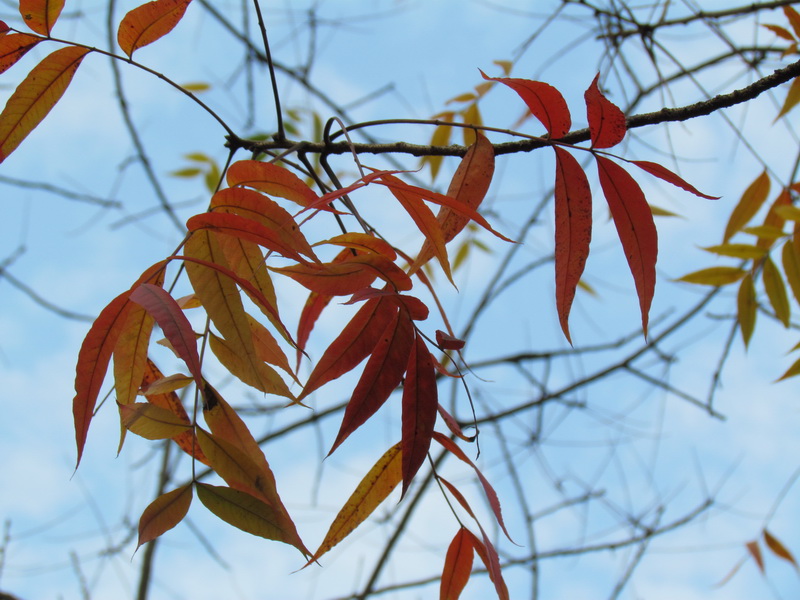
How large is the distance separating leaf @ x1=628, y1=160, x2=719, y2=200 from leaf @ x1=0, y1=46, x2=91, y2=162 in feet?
1.40

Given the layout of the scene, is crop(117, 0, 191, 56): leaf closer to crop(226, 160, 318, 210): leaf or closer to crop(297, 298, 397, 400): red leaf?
crop(226, 160, 318, 210): leaf

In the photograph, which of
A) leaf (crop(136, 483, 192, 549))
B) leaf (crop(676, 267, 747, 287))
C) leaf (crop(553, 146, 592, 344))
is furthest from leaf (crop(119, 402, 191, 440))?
leaf (crop(676, 267, 747, 287))

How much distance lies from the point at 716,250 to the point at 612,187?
1.64ft

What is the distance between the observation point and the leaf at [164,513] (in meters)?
A: 0.43

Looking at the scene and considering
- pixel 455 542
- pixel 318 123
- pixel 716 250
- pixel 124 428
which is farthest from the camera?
pixel 318 123

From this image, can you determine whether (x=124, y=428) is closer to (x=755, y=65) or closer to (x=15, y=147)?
(x=15, y=147)

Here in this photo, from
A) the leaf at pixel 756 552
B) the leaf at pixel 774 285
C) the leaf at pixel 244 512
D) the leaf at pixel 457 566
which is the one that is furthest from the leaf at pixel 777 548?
the leaf at pixel 244 512

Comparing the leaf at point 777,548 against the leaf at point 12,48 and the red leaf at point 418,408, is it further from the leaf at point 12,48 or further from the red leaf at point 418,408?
the leaf at point 12,48

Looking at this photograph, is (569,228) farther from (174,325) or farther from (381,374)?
(174,325)

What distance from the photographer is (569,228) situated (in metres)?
0.47

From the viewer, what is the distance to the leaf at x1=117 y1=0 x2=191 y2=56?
0.52m

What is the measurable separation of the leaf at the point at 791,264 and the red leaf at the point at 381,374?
652 mm

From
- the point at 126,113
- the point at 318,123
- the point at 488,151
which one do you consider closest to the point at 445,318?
the point at 488,151

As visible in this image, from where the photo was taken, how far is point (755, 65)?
3.90 feet
